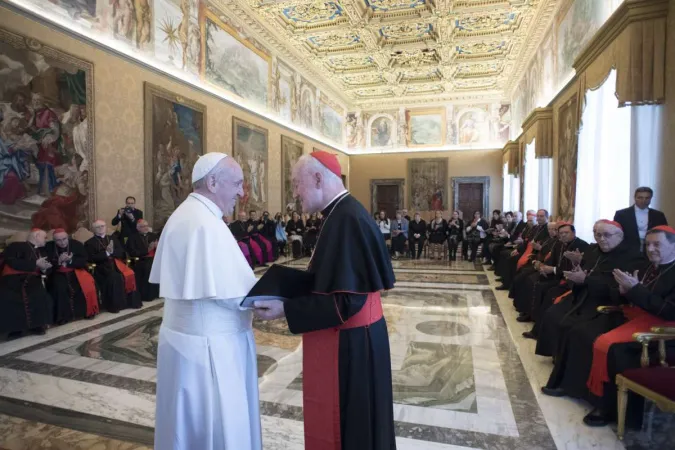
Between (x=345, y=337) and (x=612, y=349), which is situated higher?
(x=345, y=337)

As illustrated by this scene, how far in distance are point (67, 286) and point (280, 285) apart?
5.57 metres

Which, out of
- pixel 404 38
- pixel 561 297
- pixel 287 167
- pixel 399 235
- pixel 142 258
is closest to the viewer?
pixel 561 297

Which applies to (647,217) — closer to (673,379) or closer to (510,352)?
(510,352)

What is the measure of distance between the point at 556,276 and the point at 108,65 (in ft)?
27.1

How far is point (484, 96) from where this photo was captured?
794 inches

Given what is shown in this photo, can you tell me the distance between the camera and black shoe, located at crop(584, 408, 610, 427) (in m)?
3.14

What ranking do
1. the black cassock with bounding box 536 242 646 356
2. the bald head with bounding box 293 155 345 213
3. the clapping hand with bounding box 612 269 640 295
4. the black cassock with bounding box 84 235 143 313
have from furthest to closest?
the black cassock with bounding box 84 235 143 313, the black cassock with bounding box 536 242 646 356, the clapping hand with bounding box 612 269 640 295, the bald head with bounding box 293 155 345 213

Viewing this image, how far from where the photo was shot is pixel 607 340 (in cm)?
330

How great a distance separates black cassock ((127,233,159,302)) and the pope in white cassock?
617 cm

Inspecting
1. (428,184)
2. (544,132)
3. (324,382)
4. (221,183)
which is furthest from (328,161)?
(428,184)

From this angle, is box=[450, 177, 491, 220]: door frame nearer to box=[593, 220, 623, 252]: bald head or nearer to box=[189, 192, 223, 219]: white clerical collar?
box=[593, 220, 623, 252]: bald head

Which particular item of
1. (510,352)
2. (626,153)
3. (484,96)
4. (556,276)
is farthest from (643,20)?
(484,96)

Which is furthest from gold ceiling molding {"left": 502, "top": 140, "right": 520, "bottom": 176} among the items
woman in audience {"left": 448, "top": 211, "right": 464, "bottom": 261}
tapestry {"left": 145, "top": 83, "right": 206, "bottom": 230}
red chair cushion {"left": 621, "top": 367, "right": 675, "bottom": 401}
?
red chair cushion {"left": 621, "top": 367, "right": 675, "bottom": 401}

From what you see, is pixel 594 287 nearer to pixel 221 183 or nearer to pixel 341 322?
pixel 341 322
